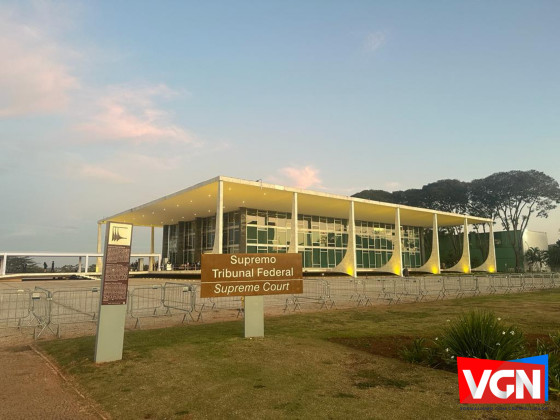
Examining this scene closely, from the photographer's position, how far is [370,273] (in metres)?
52.8

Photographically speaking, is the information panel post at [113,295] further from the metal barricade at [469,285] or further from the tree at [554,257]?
the tree at [554,257]

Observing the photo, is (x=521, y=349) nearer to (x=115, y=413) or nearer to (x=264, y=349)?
(x=264, y=349)

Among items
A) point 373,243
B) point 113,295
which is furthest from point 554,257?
point 113,295

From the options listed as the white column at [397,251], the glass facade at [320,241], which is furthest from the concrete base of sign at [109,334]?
the white column at [397,251]

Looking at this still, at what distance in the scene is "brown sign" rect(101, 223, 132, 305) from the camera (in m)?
7.51

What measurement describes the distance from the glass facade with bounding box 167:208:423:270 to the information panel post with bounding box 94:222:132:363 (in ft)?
120

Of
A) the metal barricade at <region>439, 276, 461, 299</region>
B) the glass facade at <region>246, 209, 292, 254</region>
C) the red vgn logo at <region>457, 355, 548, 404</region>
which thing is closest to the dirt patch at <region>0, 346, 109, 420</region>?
the red vgn logo at <region>457, 355, 548, 404</region>

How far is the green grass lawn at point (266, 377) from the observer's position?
4742 millimetres

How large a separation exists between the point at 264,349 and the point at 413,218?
53760mm

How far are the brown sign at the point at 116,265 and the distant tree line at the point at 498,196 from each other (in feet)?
239

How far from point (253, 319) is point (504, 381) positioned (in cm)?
568

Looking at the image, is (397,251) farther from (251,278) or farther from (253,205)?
(251,278)

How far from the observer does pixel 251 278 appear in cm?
984

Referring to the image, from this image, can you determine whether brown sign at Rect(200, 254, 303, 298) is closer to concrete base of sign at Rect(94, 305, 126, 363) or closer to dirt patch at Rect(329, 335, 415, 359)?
A: dirt patch at Rect(329, 335, 415, 359)
